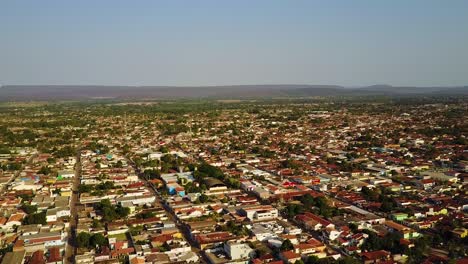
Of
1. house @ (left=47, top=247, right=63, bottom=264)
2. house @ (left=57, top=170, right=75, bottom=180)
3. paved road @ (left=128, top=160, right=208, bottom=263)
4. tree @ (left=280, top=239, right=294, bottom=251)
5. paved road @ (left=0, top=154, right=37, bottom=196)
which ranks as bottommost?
paved road @ (left=0, top=154, right=37, bottom=196)

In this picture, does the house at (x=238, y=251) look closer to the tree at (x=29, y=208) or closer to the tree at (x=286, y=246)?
the tree at (x=286, y=246)

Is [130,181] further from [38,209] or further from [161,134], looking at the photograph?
[161,134]

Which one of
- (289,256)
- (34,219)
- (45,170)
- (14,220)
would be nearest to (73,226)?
(34,219)

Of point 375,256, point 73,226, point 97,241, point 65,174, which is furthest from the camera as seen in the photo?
point 65,174

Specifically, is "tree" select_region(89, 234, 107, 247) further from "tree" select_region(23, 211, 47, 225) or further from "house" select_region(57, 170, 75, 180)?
"house" select_region(57, 170, 75, 180)

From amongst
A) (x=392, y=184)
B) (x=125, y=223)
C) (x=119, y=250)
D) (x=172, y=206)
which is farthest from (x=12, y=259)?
(x=392, y=184)

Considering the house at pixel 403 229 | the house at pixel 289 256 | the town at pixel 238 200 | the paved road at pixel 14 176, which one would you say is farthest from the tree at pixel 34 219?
the house at pixel 403 229

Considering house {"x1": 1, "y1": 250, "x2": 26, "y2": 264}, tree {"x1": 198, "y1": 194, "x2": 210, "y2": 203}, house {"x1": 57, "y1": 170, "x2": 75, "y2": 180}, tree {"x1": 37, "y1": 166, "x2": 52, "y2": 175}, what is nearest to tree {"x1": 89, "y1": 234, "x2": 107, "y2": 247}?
house {"x1": 1, "y1": 250, "x2": 26, "y2": 264}

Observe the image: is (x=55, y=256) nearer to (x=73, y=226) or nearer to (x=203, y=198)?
(x=73, y=226)
